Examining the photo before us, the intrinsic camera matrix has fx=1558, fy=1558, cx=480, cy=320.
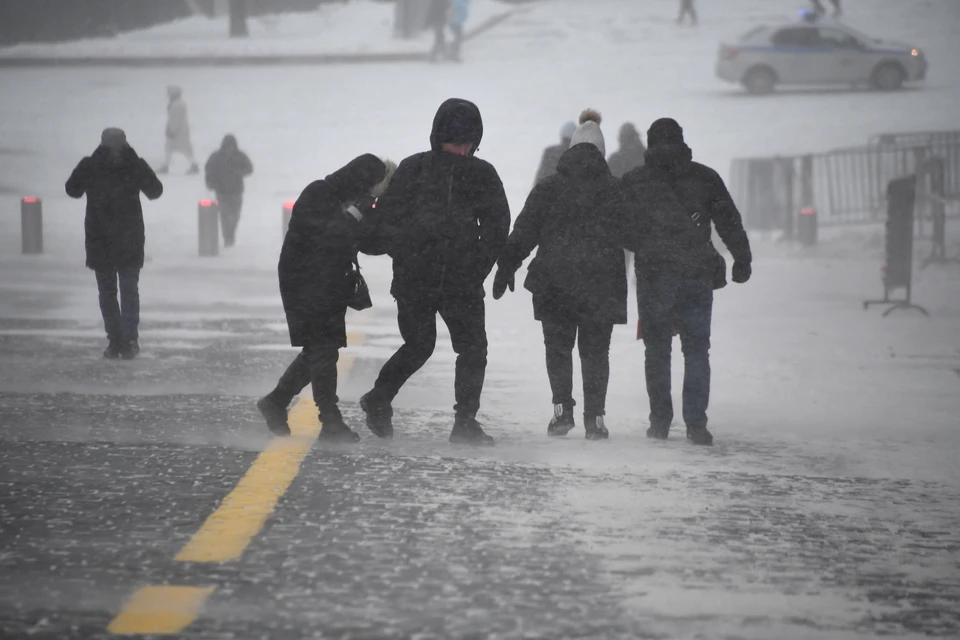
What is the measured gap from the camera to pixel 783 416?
881 centimetres

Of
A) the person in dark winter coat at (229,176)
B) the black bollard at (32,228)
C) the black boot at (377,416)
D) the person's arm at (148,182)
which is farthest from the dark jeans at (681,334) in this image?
the person in dark winter coat at (229,176)

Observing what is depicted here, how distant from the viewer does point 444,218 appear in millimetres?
7570

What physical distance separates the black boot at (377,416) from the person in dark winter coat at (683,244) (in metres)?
1.43

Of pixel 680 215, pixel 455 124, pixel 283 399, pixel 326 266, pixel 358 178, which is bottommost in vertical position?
pixel 283 399

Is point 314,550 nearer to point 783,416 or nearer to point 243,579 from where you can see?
point 243,579

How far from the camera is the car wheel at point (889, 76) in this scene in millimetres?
33594

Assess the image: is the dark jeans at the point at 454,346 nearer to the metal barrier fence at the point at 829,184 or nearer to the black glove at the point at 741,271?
the black glove at the point at 741,271

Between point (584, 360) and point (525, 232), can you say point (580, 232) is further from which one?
point (584, 360)

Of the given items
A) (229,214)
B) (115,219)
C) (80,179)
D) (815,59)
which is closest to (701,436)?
(115,219)

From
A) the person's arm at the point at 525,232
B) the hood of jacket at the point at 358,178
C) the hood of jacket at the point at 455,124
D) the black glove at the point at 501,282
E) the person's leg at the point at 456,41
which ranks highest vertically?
the person's leg at the point at 456,41

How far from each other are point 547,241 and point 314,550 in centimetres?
291

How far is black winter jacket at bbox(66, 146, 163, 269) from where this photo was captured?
35.4 feet

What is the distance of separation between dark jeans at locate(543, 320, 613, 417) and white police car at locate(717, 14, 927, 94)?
26252mm

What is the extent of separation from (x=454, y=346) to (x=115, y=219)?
12.9 feet
